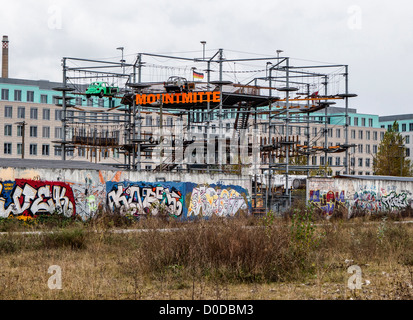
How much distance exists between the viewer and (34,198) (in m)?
28.0

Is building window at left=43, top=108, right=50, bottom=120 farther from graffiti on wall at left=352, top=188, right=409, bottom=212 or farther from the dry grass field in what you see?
the dry grass field

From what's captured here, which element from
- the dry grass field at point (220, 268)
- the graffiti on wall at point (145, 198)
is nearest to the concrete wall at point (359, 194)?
the graffiti on wall at point (145, 198)

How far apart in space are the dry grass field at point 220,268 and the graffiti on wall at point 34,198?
1008cm

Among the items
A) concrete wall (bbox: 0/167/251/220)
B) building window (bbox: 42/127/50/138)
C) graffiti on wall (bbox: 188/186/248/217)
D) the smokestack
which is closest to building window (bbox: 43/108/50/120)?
building window (bbox: 42/127/50/138)

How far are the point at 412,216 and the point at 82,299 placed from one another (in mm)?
35614

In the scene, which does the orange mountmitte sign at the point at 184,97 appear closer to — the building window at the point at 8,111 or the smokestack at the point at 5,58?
the building window at the point at 8,111

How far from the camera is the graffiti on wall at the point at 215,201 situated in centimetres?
3372

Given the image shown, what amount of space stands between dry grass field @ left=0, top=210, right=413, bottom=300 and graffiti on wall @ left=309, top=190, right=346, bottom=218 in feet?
63.6

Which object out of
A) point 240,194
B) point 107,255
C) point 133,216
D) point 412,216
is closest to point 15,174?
point 133,216

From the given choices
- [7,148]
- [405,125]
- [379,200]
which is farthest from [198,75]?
[405,125]

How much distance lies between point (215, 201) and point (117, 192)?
6737 mm

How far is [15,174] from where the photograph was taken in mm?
27750
